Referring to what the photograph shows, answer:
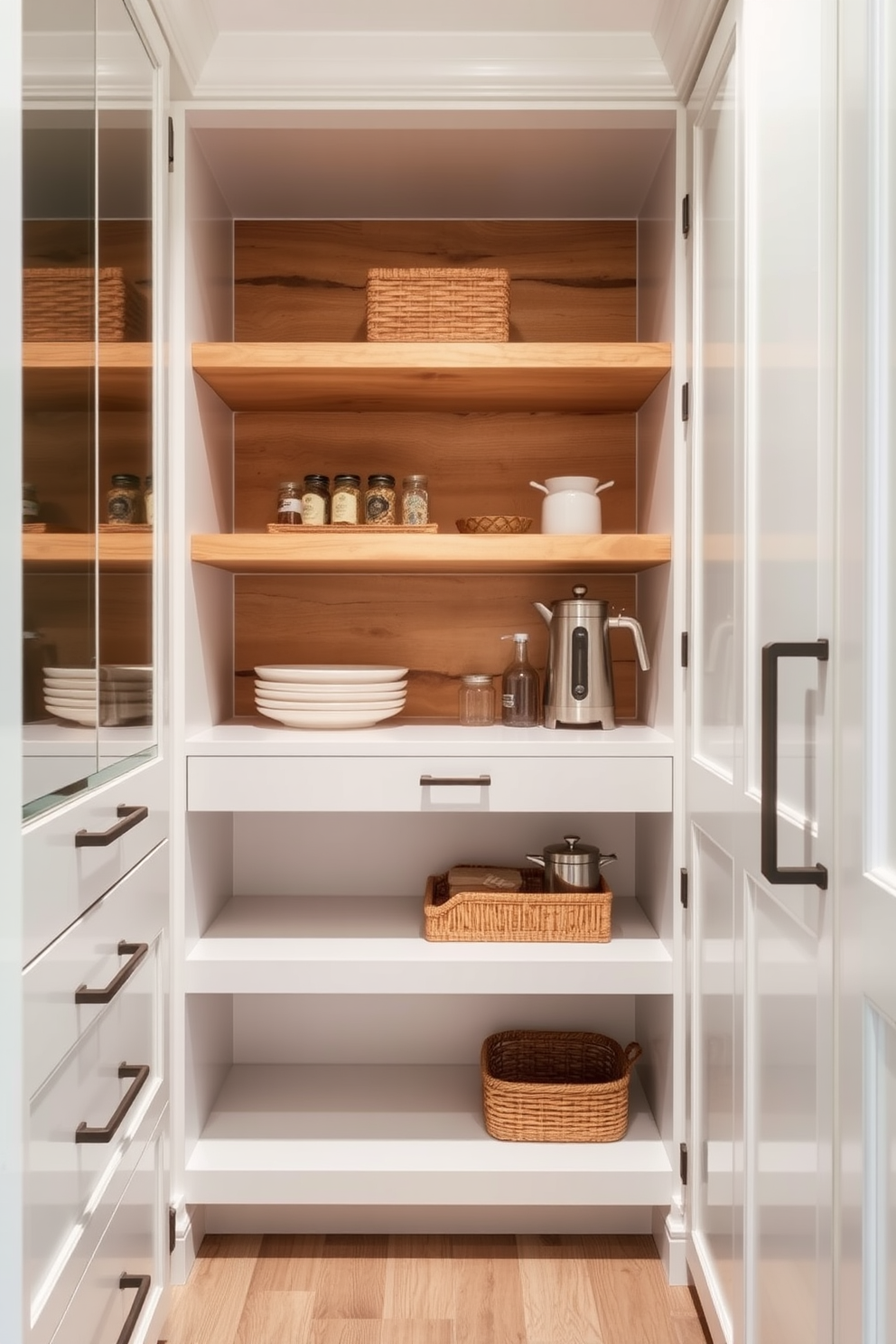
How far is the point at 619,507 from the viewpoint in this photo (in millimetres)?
2260

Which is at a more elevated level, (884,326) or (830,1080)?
(884,326)

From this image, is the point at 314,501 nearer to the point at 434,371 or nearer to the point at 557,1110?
the point at 434,371

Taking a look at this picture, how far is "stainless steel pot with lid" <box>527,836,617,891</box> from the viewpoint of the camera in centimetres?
198

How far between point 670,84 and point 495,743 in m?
1.25

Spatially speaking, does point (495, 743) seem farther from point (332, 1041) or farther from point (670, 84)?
point (670, 84)

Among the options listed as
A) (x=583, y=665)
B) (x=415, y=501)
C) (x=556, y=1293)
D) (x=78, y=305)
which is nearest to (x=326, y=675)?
(x=415, y=501)

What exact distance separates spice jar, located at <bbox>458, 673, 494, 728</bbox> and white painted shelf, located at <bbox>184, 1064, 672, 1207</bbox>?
2.69 feet

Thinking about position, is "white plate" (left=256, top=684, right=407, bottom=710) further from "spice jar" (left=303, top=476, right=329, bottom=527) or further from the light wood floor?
the light wood floor

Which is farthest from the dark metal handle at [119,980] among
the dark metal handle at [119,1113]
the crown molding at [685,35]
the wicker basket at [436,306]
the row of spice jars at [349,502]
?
the crown molding at [685,35]

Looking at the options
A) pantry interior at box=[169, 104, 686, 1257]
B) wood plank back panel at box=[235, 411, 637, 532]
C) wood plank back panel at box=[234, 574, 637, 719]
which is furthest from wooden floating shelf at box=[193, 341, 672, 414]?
wood plank back panel at box=[234, 574, 637, 719]

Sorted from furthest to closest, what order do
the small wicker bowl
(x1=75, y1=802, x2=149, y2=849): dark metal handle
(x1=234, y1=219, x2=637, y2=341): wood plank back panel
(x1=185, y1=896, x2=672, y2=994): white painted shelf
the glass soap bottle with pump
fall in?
(x1=234, y1=219, x2=637, y2=341): wood plank back panel
the glass soap bottle with pump
the small wicker bowl
(x1=185, y1=896, x2=672, y2=994): white painted shelf
(x1=75, y1=802, x2=149, y2=849): dark metal handle

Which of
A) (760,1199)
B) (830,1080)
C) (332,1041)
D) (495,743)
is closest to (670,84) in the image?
(495,743)

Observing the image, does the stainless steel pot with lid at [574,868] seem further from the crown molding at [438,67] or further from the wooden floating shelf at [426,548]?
the crown molding at [438,67]

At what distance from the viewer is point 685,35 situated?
1.61m
